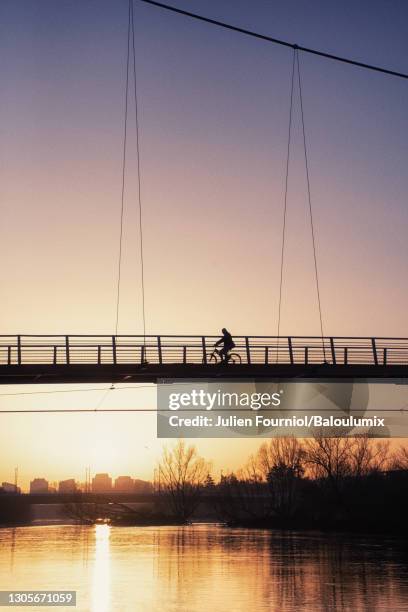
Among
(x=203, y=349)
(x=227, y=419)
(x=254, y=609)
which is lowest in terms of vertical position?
(x=254, y=609)

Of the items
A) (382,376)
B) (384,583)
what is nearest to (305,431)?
(382,376)

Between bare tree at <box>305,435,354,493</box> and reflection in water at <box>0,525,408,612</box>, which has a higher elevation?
bare tree at <box>305,435,354,493</box>

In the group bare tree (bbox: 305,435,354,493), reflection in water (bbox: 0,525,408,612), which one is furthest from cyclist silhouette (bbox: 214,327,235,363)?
bare tree (bbox: 305,435,354,493)

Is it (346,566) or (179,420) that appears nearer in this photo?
(346,566)

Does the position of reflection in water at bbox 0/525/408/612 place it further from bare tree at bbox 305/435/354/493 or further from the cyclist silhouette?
bare tree at bbox 305/435/354/493

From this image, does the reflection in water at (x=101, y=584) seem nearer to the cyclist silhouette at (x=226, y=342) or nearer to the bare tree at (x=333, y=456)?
the cyclist silhouette at (x=226, y=342)

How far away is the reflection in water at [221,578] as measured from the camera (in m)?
25.0

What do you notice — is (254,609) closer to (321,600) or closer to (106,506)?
(321,600)

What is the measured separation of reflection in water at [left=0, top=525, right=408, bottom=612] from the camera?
2502 cm

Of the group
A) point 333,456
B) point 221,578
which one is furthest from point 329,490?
point 221,578

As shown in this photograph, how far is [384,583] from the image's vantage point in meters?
29.7

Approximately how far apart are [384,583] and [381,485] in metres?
62.6

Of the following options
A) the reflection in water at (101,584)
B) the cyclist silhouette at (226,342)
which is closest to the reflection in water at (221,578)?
the reflection in water at (101,584)

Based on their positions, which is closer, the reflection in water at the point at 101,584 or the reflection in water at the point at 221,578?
the reflection in water at the point at 101,584
